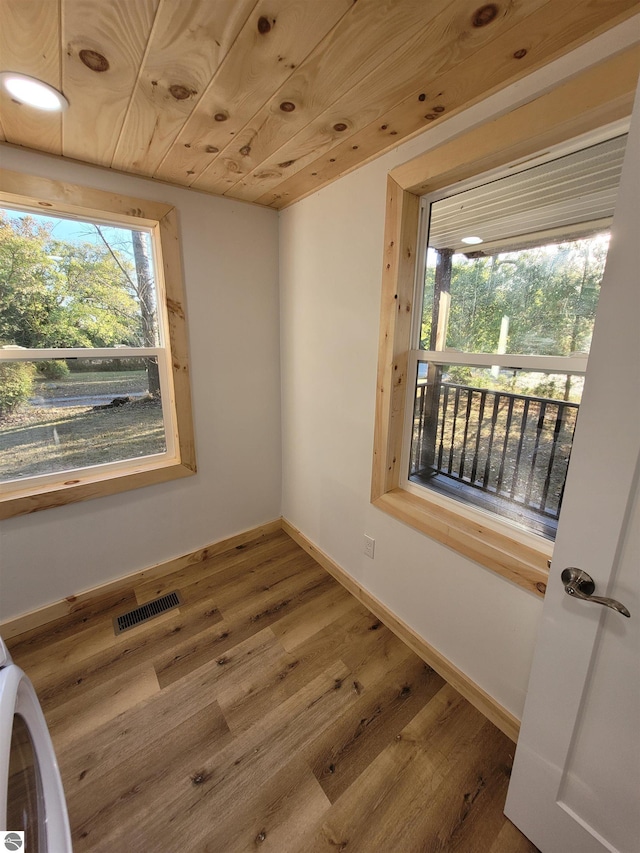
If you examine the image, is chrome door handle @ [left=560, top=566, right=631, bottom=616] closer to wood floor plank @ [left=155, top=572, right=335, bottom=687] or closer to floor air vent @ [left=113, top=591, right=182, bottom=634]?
wood floor plank @ [left=155, top=572, right=335, bottom=687]

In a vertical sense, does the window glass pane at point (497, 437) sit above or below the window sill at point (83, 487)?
above

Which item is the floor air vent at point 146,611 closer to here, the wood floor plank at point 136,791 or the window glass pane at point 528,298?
the wood floor plank at point 136,791

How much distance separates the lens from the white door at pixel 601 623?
726 mm

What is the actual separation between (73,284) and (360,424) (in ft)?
5.40

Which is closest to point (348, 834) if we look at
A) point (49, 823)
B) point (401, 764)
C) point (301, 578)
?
point (401, 764)

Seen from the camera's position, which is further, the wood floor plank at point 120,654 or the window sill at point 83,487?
the window sill at point 83,487

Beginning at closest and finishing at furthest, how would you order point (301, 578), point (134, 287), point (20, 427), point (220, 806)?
point (220, 806) → point (20, 427) → point (134, 287) → point (301, 578)

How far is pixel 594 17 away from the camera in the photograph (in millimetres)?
829

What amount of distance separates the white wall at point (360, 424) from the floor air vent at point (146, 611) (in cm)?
95

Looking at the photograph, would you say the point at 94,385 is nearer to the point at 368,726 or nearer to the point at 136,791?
the point at 136,791

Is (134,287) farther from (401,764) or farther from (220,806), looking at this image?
(401,764)

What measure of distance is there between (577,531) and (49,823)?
4.39ft

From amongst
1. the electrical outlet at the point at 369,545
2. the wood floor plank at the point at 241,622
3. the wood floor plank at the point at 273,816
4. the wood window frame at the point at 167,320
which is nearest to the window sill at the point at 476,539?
the electrical outlet at the point at 369,545

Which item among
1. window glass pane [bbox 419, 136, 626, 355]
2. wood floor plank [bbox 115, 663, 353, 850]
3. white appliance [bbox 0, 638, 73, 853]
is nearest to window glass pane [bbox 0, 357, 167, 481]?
white appliance [bbox 0, 638, 73, 853]
